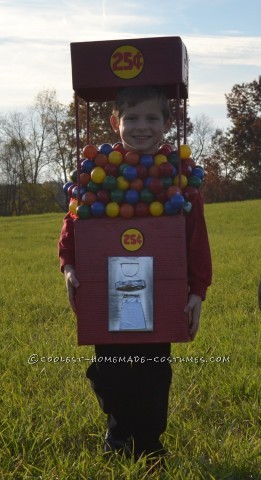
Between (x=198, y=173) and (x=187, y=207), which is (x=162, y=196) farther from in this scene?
(x=198, y=173)

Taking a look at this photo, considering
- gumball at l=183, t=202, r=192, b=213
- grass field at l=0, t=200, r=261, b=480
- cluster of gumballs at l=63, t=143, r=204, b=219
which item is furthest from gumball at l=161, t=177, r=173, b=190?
grass field at l=0, t=200, r=261, b=480

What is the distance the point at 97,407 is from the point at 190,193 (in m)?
1.32

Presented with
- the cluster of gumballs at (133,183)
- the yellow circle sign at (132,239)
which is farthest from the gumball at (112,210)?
the yellow circle sign at (132,239)

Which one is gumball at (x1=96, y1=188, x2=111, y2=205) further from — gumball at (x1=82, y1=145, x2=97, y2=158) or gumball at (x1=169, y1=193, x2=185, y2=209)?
gumball at (x1=169, y1=193, x2=185, y2=209)

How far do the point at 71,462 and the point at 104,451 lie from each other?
174mm

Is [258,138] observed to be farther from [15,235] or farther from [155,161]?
[155,161]

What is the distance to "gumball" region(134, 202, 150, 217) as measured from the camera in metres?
Result: 2.54

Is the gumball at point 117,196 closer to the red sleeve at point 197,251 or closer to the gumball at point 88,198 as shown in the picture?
the gumball at point 88,198

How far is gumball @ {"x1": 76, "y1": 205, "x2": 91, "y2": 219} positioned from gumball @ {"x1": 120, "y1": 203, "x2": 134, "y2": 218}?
0.46 feet

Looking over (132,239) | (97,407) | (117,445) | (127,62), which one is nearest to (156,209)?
(132,239)

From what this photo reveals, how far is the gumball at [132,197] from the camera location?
255 cm

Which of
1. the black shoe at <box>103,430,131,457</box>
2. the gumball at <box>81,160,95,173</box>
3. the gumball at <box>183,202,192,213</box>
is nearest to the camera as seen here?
the gumball at <box>183,202,192,213</box>

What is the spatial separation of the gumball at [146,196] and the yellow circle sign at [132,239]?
0.46 ft

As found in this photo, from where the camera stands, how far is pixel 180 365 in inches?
152
